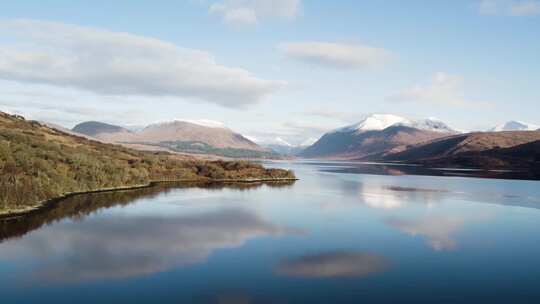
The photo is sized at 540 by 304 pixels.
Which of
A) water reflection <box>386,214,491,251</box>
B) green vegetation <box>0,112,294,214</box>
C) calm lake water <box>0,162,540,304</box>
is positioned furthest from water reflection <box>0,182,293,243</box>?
water reflection <box>386,214,491,251</box>

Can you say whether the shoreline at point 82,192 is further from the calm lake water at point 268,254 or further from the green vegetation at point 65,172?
the calm lake water at point 268,254

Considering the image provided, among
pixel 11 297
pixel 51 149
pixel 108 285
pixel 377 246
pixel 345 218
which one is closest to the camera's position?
pixel 11 297

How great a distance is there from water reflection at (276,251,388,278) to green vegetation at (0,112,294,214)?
36.3 meters

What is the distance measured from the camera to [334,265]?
29.7 metres

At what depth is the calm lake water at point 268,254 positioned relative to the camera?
2412cm

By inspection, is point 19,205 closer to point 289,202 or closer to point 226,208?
point 226,208

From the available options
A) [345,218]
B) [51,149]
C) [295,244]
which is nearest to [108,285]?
[295,244]

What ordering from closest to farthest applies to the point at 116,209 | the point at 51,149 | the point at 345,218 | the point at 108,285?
the point at 108,285
the point at 345,218
the point at 116,209
the point at 51,149

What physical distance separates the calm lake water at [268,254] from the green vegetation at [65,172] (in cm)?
532

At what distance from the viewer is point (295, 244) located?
36.1m

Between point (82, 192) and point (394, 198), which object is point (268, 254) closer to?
point (394, 198)

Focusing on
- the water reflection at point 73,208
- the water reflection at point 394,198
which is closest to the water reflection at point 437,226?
the water reflection at point 394,198

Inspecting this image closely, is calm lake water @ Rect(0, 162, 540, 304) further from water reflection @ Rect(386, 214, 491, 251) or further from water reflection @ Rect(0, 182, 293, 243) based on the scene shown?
water reflection @ Rect(0, 182, 293, 243)

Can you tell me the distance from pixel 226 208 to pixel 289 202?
12.0 metres
